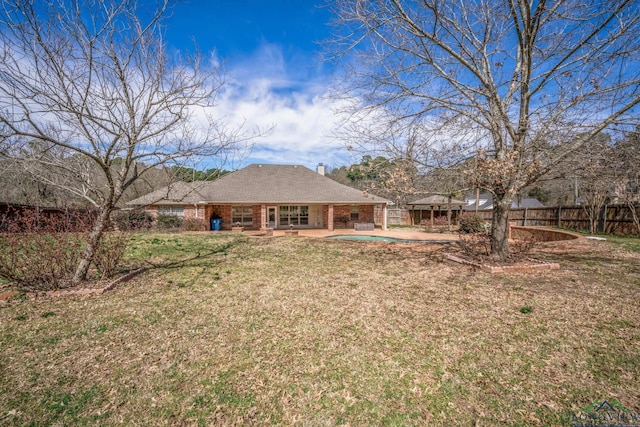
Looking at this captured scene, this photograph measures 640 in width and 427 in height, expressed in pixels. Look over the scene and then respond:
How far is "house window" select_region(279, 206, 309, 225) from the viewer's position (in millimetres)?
22281

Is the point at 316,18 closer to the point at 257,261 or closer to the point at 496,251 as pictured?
the point at 257,261

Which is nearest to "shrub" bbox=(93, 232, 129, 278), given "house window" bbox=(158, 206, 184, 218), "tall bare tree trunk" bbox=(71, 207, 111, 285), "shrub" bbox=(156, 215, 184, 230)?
"tall bare tree trunk" bbox=(71, 207, 111, 285)

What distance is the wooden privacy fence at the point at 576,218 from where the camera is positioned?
15.2m

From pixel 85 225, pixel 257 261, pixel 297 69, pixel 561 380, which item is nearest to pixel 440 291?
pixel 561 380

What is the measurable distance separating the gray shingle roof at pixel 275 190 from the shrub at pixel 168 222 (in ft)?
4.83

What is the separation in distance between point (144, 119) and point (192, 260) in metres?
4.16

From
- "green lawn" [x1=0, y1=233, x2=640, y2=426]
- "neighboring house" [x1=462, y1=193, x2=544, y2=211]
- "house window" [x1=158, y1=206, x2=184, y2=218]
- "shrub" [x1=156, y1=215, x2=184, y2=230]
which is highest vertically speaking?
"neighboring house" [x1=462, y1=193, x2=544, y2=211]

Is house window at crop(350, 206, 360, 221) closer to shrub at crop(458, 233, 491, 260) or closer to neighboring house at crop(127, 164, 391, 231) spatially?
neighboring house at crop(127, 164, 391, 231)

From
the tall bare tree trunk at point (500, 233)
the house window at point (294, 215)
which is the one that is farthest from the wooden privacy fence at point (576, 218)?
the house window at point (294, 215)

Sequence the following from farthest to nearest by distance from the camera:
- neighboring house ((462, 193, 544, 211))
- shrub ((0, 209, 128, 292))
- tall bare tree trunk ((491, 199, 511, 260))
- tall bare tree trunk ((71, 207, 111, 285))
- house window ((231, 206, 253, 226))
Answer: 1. neighboring house ((462, 193, 544, 211))
2. house window ((231, 206, 253, 226))
3. tall bare tree trunk ((491, 199, 511, 260))
4. tall bare tree trunk ((71, 207, 111, 285))
5. shrub ((0, 209, 128, 292))

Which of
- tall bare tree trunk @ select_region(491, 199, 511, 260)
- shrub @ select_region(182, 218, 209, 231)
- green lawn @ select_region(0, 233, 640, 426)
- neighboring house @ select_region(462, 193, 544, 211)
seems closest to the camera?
green lawn @ select_region(0, 233, 640, 426)

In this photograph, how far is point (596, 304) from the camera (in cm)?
477

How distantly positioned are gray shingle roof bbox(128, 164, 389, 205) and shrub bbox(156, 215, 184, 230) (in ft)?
4.83

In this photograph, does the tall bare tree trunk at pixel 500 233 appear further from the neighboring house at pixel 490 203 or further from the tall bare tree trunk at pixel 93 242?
the neighboring house at pixel 490 203
